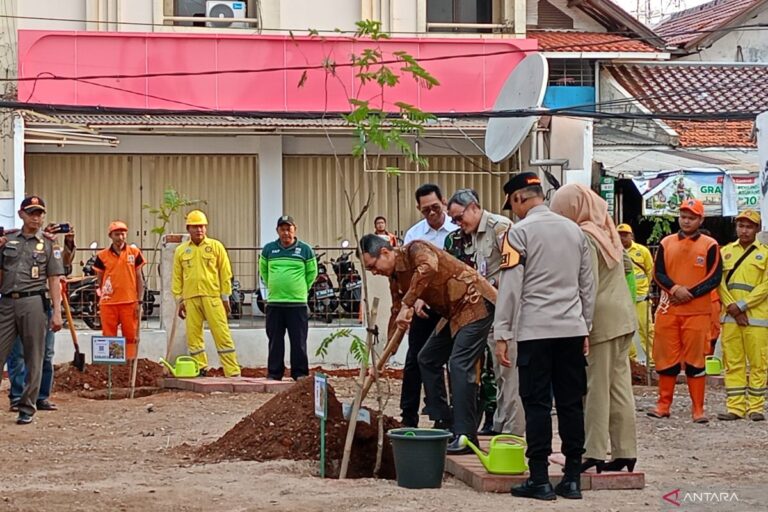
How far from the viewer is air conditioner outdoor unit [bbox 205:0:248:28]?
2120 cm

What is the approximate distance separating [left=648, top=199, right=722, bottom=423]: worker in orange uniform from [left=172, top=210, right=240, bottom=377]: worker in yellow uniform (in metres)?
5.34

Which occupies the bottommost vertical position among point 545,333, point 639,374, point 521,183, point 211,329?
point 639,374

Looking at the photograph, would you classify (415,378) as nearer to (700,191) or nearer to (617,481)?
(617,481)

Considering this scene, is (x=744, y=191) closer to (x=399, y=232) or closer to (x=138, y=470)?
(x=399, y=232)

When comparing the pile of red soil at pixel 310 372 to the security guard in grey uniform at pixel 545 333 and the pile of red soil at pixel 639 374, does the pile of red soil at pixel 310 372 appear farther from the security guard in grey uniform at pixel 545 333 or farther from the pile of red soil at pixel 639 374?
the security guard in grey uniform at pixel 545 333

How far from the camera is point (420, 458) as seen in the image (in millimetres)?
7969

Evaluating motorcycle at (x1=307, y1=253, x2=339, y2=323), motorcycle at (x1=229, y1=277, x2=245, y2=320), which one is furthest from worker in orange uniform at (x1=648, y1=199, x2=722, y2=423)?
motorcycle at (x1=229, y1=277, x2=245, y2=320)

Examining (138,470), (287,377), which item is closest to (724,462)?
(138,470)

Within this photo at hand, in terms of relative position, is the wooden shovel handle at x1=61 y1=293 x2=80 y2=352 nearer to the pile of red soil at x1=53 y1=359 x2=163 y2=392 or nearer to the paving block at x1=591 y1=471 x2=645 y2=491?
the pile of red soil at x1=53 y1=359 x2=163 y2=392

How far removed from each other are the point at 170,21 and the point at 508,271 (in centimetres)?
1451

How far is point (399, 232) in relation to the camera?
21.8 m

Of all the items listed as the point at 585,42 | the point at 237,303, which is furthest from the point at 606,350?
the point at 585,42

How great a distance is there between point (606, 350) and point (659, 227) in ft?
39.8

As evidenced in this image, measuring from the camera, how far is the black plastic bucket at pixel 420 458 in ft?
26.0
